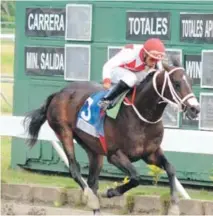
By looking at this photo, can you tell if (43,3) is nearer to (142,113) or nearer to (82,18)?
(82,18)

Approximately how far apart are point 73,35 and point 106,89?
2367 mm

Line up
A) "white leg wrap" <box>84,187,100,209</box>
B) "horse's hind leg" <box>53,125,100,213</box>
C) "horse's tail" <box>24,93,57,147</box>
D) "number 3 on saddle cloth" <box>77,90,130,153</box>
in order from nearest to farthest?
1. "number 3 on saddle cloth" <box>77,90,130,153</box>
2. "white leg wrap" <box>84,187,100,209</box>
3. "horse's hind leg" <box>53,125,100,213</box>
4. "horse's tail" <box>24,93,57,147</box>

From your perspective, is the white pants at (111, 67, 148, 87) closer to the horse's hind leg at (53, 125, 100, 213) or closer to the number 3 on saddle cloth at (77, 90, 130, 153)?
the number 3 on saddle cloth at (77, 90, 130, 153)

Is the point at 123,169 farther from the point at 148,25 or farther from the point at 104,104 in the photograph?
the point at 148,25

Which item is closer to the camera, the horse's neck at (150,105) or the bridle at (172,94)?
the bridle at (172,94)

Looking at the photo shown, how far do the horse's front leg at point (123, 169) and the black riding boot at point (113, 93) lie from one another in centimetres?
42

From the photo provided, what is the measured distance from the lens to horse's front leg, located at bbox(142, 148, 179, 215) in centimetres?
869

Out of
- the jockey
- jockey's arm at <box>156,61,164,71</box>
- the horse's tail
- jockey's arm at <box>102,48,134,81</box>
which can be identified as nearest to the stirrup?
the jockey

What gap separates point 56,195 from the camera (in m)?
10.5

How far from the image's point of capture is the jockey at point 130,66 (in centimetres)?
866

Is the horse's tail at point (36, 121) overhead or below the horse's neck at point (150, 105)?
below

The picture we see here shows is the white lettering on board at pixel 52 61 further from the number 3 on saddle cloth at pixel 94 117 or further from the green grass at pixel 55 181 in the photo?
the number 3 on saddle cloth at pixel 94 117

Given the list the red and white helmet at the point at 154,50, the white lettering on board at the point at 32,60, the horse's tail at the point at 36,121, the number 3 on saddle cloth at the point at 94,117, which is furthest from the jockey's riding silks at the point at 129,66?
the white lettering on board at the point at 32,60

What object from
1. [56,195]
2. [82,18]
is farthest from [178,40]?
[56,195]
